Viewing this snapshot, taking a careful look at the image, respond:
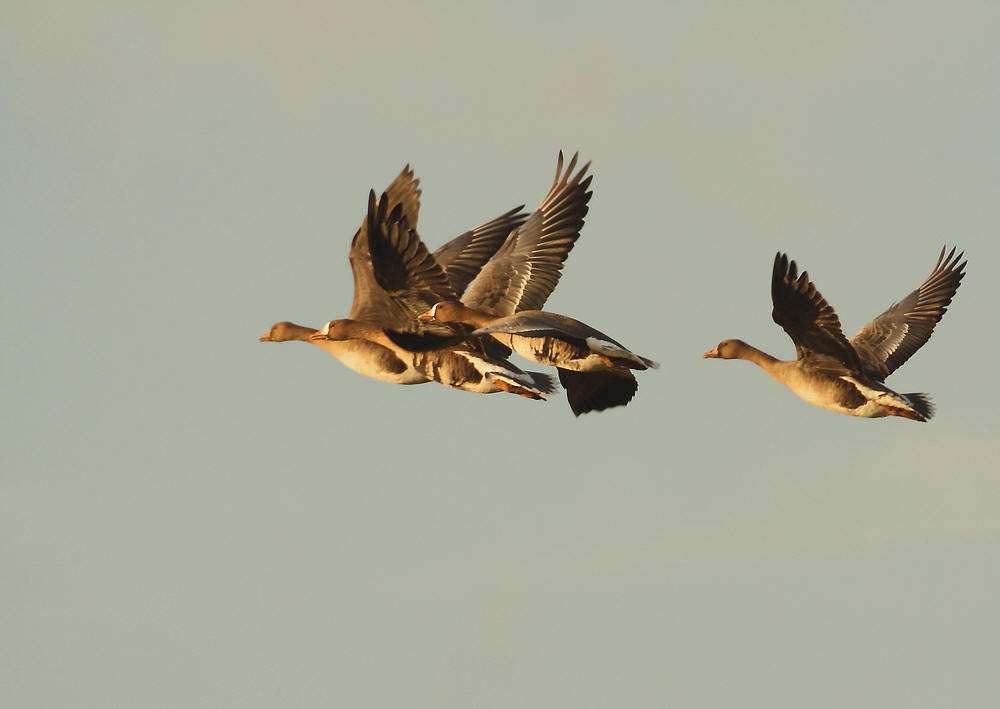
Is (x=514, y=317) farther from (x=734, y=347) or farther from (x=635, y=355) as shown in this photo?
(x=734, y=347)

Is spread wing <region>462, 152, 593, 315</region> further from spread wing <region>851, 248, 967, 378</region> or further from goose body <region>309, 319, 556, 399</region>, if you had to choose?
spread wing <region>851, 248, 967, 378</region>

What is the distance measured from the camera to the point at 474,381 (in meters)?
26.8

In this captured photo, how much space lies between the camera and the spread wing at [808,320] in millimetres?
24875

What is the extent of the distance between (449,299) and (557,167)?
467 centimetres

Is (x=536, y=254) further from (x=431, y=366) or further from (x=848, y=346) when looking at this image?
(x=848, y=346)

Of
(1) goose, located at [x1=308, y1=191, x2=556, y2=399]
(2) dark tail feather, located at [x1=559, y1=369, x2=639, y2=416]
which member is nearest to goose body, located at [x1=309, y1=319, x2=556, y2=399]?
(1) goose, located at [x1=308, y1=191, x2=556, y2=399]

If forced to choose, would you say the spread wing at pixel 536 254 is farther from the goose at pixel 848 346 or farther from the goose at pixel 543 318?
the goose at pixel 848 346

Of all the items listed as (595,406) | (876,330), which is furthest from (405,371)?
(876,330)

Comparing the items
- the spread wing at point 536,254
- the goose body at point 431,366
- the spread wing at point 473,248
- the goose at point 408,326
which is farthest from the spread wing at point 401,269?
the spread wing at point 473,248

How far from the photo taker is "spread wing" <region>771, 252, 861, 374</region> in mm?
24875

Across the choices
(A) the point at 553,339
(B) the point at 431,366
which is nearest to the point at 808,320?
(A) the point at 553,339

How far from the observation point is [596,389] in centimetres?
2873

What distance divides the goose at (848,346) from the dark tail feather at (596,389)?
6.73 feet

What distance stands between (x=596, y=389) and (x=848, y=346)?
4.20 metres
